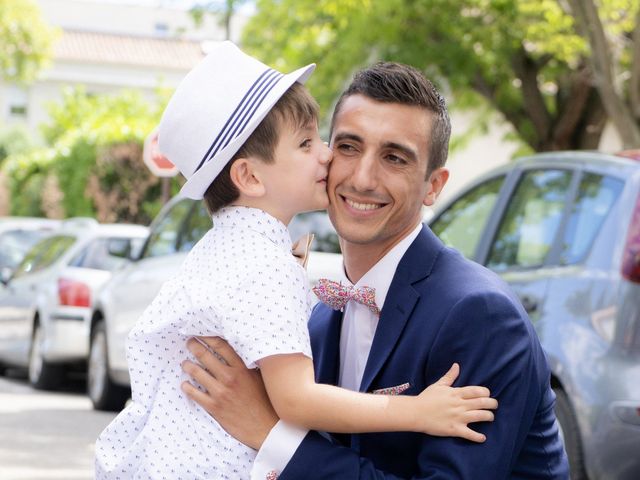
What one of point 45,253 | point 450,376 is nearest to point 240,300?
point 450,376

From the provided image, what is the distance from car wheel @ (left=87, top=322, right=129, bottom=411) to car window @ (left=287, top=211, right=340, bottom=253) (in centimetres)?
345

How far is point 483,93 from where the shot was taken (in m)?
21.3

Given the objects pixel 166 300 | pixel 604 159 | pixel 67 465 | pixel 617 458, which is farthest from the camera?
pixel 67 465

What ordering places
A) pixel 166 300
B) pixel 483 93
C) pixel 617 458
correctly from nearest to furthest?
pixel 166 300
pixel 617 458
pixel 483 93

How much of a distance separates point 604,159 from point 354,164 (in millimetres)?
3717

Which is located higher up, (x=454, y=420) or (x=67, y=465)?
(x=454, y=420)

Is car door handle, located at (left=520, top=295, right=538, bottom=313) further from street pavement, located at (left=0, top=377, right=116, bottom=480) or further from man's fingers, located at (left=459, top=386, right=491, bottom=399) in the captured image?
man's fingers, located at (left=459, top=386, right=491, bottom=399)

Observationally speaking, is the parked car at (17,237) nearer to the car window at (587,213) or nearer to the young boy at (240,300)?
the car window at (587,213)

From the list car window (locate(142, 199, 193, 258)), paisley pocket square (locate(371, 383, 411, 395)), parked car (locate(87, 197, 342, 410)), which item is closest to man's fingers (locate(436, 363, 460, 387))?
paisley pocket square (locate(371, 383, 411, 395))

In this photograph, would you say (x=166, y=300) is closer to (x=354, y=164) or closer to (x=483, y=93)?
(x=354, y=164)

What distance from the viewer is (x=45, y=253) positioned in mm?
15750

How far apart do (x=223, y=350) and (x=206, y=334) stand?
0.17 ft

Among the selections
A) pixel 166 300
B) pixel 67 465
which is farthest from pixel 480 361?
pixel 67 465

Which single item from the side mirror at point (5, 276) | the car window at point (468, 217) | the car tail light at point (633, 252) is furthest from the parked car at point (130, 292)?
the car tail light at point (633, 252)
